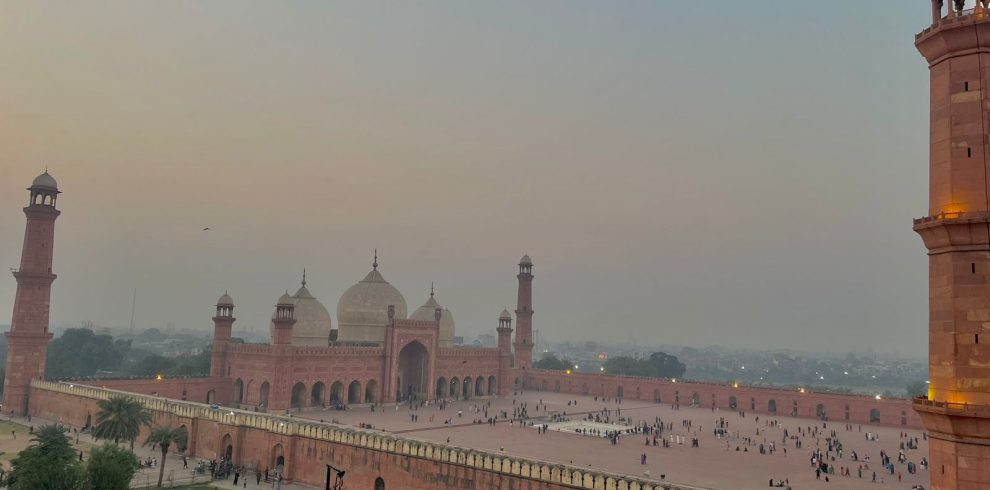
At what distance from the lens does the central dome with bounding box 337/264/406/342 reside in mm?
51750

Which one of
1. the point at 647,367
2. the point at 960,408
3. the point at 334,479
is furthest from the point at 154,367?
the point at 960,408

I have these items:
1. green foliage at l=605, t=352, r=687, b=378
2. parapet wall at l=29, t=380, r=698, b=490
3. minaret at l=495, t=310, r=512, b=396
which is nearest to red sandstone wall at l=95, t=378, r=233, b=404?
parapet wall at l=29, t=380, r=698, b=490

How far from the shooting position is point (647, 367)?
8938cm

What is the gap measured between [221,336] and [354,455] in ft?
79.6

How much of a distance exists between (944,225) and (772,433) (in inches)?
1267

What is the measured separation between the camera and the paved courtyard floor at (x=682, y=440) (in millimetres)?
28469

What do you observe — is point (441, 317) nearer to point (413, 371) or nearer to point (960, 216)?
point (413, 371)

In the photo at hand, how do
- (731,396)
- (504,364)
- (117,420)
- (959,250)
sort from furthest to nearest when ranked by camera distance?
(504,364)
(731,396)
(117,420)
(959,250)

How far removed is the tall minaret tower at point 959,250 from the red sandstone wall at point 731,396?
36.2 m

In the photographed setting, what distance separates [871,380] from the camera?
7293 inches

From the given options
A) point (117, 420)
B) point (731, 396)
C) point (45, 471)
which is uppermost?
point (117, 420)

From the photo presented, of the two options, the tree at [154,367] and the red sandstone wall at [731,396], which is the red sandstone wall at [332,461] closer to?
the tree at [154,367]

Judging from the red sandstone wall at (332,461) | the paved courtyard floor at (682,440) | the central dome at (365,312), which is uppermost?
the central dome at (365,312)

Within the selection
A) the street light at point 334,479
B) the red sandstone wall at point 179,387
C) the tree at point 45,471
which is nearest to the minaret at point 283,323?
the red sandstone wall at point 179,387
